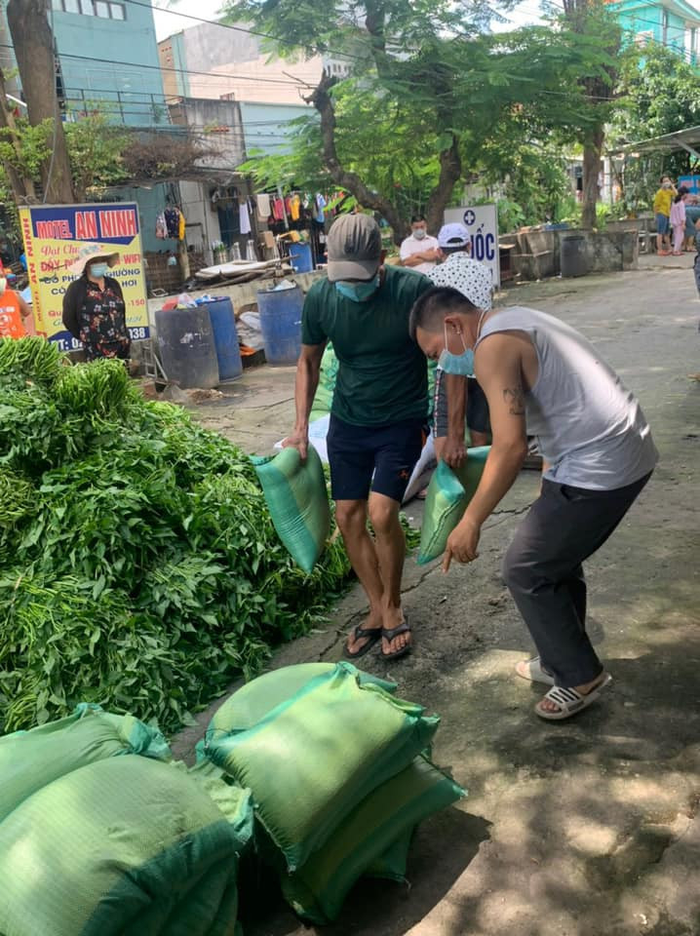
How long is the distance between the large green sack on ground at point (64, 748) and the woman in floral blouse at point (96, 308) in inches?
291

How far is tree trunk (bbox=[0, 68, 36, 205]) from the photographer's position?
1022 cm

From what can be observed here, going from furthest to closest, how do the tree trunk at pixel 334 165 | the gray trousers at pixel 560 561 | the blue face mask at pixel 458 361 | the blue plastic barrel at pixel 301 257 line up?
the blue plastic barrel at pixel 301 257, the tree trunk at pixel 334 165, the blue face mask at pixel 458 361, the gray trousers at pixel 560 561

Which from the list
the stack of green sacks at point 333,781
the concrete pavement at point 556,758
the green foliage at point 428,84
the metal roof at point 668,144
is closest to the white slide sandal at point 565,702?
the concrete pavement at point 556,758

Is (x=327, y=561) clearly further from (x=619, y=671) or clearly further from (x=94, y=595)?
(x=619, y=671)

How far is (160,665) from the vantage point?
134 inches

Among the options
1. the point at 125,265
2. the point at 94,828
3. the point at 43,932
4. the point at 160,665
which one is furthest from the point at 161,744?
the point at 125,265

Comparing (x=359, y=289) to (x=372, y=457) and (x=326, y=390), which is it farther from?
(x=326, y=390)

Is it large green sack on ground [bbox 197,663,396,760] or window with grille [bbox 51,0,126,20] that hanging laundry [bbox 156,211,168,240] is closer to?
window with grille [bbox 51,0,126,20]

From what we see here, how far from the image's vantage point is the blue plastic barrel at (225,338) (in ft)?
35.3

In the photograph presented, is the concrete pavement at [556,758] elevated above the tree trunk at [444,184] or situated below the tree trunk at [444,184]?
below

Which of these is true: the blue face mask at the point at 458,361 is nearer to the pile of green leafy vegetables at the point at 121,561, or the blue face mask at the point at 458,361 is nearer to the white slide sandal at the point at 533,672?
the white slide sandal at the point at 533,672

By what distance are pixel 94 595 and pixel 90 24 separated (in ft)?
90.9

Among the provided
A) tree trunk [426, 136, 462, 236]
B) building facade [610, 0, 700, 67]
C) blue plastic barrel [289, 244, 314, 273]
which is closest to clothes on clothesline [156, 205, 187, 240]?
blue plastic barrel [289, 244, 314, 273]

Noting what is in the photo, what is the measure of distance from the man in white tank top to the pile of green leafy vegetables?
1.34m
